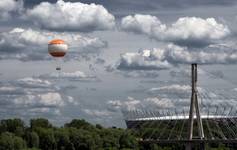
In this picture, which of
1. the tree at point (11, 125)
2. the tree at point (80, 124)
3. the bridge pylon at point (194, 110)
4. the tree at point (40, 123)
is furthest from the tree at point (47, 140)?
the bridge pylon at point (194, 110)

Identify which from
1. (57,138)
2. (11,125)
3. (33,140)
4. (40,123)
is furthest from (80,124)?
(33,140)

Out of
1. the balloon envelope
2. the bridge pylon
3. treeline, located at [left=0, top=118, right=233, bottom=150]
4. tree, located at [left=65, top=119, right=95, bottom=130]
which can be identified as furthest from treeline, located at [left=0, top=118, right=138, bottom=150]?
the balloon envelope

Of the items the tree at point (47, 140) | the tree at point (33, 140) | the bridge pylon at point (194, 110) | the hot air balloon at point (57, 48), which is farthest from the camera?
the bridge pylon at point (194, 110)

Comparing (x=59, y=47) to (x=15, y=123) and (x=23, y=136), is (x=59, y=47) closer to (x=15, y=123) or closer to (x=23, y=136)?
(x=23, y=136)

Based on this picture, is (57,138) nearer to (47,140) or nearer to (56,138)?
(56,138)

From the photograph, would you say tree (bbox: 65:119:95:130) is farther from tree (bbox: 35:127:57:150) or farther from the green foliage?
the green foliage

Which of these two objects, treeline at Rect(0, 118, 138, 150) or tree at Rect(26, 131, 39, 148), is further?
tree at Rect(26, 131, 39, 148)

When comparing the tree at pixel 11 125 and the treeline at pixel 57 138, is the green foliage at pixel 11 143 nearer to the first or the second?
the treeline at pixel 57 138
